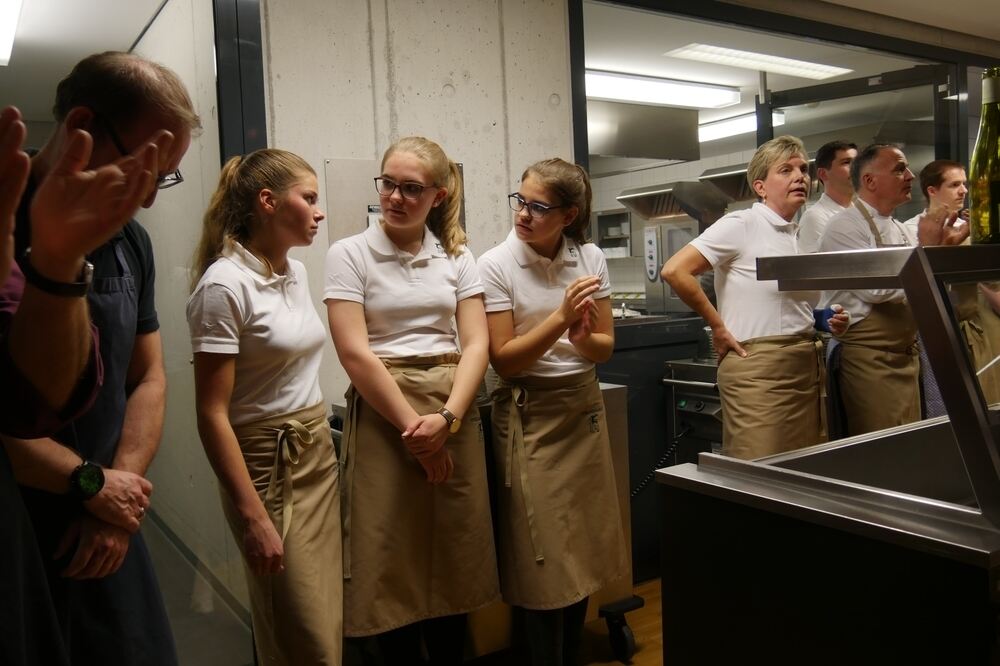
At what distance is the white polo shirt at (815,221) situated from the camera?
346 centimetres

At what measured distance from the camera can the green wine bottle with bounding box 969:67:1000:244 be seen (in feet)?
4.73

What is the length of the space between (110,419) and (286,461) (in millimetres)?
546

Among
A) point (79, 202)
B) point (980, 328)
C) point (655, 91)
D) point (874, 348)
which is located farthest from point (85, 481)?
point (655, 91)

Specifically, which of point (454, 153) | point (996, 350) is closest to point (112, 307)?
point (454, 153)

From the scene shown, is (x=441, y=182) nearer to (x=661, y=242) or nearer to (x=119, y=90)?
(x=119, y=90)

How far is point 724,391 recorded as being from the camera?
291 cm

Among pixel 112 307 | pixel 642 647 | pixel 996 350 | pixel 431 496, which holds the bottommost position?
pixel 642 647

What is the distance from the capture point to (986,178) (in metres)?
1.47

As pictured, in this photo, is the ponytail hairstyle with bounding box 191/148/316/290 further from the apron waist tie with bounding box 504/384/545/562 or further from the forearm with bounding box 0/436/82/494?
the apron waist tie with bounding box 504/384/545/562

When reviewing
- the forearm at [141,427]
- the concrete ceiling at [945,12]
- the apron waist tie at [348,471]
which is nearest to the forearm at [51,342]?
the forearm at [141,427]

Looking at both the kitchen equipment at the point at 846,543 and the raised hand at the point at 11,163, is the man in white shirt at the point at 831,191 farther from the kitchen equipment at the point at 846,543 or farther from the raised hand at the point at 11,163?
the raised hand at the point at 11,163

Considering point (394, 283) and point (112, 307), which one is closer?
point (112, 307)

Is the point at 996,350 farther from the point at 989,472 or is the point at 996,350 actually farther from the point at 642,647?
the point at 989,472

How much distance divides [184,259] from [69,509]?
1.31 metres
